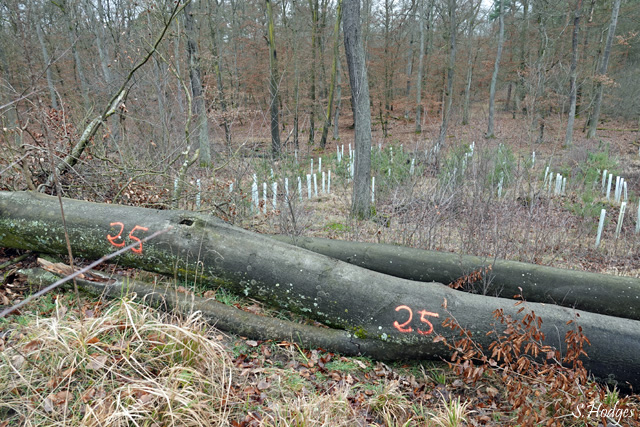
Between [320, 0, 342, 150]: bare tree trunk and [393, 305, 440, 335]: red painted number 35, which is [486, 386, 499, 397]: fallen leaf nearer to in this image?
[393, 305, 440, 335]: red painted number 35

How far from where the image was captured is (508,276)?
12.5ft

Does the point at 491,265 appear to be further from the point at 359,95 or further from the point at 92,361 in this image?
A: the point at 359,95

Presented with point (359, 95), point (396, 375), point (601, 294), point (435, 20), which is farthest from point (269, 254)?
point (435, 20)

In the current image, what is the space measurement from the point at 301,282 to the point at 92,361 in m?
1.59

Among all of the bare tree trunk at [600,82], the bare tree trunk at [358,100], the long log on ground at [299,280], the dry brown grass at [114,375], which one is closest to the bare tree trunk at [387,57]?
the bare tree trunk at [600,82]

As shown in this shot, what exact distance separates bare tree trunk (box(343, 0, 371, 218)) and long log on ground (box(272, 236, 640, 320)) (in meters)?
2.60

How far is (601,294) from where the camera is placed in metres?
3.53

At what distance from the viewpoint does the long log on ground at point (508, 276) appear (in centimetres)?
351

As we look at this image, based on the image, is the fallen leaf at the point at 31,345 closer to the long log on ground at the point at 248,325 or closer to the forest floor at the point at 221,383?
the forest floor at the point at 221,383

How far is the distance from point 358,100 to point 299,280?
499cm

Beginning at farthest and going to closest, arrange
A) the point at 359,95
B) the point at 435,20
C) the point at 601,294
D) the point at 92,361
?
the point at 435,20
the point at 359,95
the point at 601,294
the point at 92,361

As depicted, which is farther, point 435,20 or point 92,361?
point 435,20

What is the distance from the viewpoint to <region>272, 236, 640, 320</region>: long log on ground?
3.51 m

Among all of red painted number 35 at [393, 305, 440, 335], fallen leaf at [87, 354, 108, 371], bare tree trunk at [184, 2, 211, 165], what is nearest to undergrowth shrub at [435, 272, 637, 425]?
red painted number 35 at [393, 305, 440, 335]
